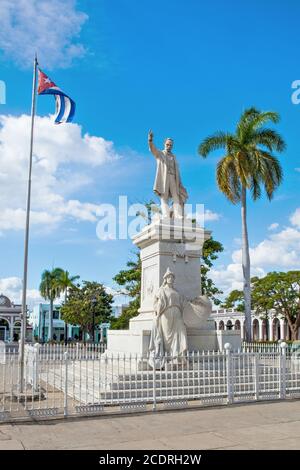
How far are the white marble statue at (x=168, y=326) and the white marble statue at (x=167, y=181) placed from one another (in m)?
3.40

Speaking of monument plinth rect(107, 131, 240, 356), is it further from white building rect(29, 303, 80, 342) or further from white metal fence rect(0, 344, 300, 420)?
white building rect(29, 303, 80, 342)

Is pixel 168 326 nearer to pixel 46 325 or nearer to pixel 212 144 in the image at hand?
pixel 212 144

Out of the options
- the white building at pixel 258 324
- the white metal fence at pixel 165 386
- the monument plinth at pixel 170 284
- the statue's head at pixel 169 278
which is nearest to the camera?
the white metal fence at pixel 165 386

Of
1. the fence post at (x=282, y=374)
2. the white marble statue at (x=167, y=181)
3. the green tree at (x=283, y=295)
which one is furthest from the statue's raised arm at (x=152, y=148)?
the green tree at (x=283, y=295)

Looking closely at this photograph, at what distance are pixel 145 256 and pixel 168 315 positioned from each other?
2975 millimetres

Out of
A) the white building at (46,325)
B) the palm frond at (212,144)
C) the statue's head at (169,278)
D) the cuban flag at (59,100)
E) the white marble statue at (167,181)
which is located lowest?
the white building at (46,325)

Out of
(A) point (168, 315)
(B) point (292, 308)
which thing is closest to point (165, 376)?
(A) point (168, 315)

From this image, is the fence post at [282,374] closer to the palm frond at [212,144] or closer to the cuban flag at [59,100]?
the cuban flag at [59,100]

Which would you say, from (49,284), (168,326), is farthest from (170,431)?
(49,284)

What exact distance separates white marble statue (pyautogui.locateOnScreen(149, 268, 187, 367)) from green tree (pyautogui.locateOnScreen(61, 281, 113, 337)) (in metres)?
34.6

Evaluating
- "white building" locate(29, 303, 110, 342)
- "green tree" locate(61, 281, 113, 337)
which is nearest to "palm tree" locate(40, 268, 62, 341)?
"white building" locate(29, 303, 110, 342)

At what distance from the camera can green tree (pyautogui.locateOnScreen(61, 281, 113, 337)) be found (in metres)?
46.7

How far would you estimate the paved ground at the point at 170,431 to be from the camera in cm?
655
